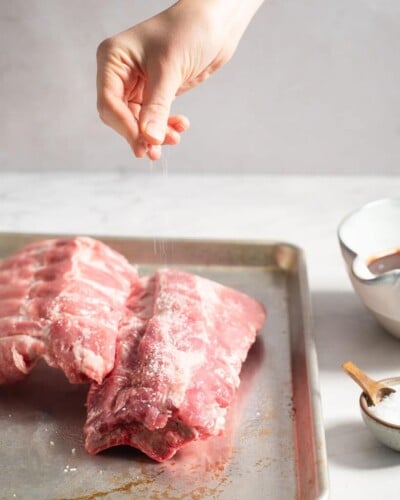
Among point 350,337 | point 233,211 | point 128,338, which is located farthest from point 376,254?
point 233,211

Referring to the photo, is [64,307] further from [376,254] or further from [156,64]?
[376,254]

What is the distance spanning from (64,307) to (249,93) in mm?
900

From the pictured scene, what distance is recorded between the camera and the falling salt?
134cm

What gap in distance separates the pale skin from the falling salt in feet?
1.61

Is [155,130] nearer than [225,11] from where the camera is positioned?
Yes

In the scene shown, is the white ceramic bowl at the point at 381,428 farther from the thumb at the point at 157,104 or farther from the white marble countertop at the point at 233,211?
the thumb at the point at 157,104

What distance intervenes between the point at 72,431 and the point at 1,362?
155 mm

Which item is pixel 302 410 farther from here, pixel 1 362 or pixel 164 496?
pixel 1 362

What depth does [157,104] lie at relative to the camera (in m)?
1.37

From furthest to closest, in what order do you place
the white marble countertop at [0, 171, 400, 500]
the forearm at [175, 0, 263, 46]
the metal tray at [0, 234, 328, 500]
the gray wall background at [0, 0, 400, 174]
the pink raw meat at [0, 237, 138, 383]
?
1. the gray wall background at [0, 0, 400, 174]
2. the white marble countertop at [0, 171, 400, 500]
3. the forearm at [175, 0, 263, 46]
4. the pink raw meat at [0, 237, 138, 383]
5. the metal tray at [0, 234, 328, 500]

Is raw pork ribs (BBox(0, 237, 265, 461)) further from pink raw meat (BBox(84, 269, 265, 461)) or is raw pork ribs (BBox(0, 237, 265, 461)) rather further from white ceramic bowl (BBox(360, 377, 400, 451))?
white ceramic bowl (BBox(360, 377, 400, 451))

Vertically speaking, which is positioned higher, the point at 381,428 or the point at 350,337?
the point at 381,428

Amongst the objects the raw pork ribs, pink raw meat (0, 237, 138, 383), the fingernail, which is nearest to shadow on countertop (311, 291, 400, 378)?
the raw pork ribs

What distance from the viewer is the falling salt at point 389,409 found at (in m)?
1.34
